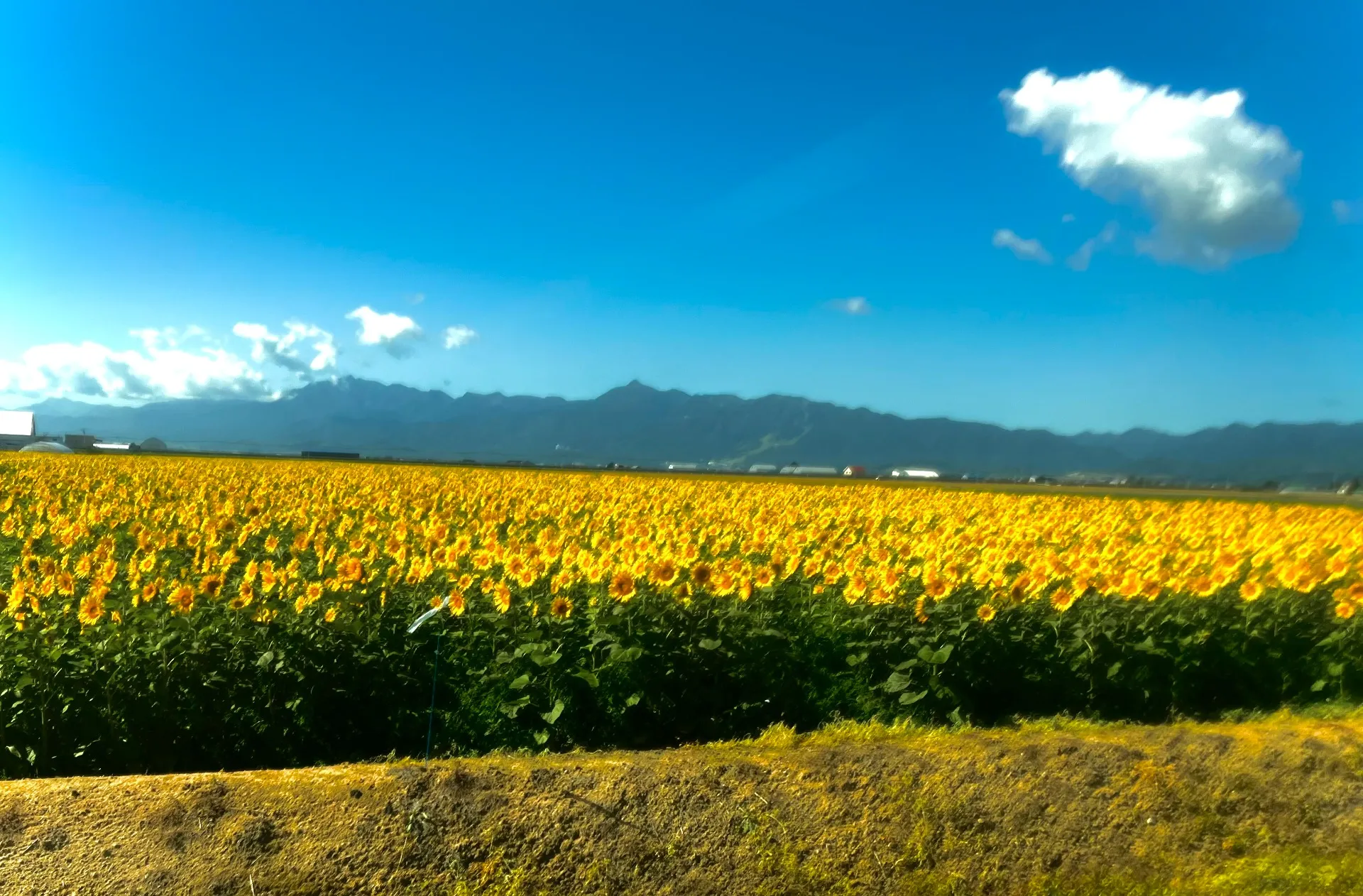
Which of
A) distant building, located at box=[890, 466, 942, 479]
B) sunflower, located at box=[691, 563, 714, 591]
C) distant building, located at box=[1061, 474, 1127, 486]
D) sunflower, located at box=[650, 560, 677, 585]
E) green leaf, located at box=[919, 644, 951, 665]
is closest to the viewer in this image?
green leaf, located at box=[919, 644, 951, 665]

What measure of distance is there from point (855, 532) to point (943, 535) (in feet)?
12.0

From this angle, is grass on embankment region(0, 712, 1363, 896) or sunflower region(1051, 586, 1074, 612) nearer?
grass on embankment region(0, 712, 1363, 896)

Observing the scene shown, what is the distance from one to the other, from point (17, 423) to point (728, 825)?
13714 centimetres

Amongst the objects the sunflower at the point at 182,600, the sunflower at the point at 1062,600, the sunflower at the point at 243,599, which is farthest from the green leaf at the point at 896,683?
the sunflower at the point at 182,600

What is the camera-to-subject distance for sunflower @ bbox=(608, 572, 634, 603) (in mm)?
7305

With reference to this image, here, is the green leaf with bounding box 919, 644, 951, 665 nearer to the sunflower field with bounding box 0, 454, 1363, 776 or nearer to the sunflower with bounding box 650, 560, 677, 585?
the sunflower field with bounding box 0, 454, 1363, 776

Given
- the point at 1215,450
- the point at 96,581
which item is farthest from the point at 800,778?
the point at 1215,450

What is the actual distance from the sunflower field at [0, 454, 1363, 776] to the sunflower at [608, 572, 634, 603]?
21 mm

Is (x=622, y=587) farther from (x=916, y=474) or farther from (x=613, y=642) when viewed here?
(x=916, y=474)

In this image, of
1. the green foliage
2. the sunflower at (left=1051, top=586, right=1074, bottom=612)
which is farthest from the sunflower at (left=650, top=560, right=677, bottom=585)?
the sunflower at (left=1051, top=586, right=1074, bottom=612)

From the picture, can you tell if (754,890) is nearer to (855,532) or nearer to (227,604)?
(227,604)

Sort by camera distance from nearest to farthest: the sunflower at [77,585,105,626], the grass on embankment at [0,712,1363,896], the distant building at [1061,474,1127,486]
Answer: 1. the grass on embankment at [0,712,1363,896]
2. the sunflower at [77,585,105,626]
3. the distant building at [1061,474,1127,486]

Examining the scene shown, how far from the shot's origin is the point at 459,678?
662 centimetres

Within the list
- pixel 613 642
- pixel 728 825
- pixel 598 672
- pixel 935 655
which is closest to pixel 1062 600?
pixel 935 655
